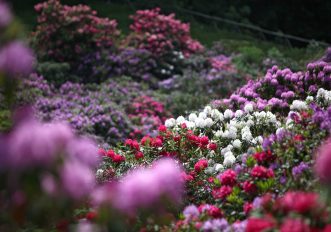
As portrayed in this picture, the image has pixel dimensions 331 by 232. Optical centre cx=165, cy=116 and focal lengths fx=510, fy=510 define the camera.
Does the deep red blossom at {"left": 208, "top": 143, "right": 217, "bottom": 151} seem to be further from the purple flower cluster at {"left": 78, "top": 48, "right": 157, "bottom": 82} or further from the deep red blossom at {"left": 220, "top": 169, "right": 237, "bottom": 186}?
the purple flower cluster at {"left": 78, "top": 48, "right": 157, "bottom": 82}

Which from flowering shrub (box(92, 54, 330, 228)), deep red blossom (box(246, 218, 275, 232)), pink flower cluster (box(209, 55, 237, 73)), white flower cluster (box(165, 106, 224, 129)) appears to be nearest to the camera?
deep red blossom (box(246, 218, 275, 232))

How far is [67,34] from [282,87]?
6799 millimetres

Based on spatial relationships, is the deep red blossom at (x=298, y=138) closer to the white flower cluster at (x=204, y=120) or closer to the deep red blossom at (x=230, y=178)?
the deep red blossom at (x=230, y=178)

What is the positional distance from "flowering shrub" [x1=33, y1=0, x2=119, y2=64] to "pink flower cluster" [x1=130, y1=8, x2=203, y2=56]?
1017mm

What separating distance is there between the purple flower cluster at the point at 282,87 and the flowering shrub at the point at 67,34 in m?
6.11

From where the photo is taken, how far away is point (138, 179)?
236 cm

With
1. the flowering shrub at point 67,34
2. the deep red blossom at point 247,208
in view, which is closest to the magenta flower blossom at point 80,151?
the deep red blossom at point 247,208

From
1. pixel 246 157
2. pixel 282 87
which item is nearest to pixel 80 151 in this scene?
pixel 246 157

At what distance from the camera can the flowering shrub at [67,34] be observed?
39.5 ft

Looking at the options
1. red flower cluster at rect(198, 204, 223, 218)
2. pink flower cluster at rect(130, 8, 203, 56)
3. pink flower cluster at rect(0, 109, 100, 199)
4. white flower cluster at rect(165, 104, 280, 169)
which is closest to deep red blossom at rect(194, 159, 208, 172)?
white flower cluster at rect(165, 104, 280, 169)

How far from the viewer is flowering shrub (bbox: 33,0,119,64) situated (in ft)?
39.5

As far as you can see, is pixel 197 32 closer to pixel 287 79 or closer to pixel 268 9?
pixel 268 9

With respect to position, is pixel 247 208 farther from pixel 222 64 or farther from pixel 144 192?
pixel 222 64

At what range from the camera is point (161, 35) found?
13312 millimetres
